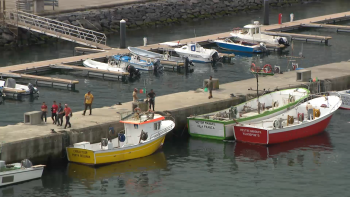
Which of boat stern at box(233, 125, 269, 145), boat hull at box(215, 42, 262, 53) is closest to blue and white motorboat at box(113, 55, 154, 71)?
boat hull at box(215, 42, 262, 53)

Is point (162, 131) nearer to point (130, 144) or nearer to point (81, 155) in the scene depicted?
point (130, 144)

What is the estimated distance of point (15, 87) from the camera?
61656 mm

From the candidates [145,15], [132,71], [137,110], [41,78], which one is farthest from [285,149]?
[145,15]

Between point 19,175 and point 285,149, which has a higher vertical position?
point 285,149

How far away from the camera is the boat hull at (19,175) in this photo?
41044mm

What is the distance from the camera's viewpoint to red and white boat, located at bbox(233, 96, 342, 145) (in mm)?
49156

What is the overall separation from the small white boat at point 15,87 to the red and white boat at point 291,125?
18645 mm

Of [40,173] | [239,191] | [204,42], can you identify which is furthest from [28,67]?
[239,191]

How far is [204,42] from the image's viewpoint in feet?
275

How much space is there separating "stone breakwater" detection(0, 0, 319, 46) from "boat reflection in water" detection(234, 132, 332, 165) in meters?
41.7

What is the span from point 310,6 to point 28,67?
5456 centimetres

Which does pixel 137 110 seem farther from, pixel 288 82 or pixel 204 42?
pixel 204 42

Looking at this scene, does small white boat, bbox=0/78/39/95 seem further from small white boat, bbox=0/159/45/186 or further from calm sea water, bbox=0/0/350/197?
small white boat, bbox=0/159/45/186

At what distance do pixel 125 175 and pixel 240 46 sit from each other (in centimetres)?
4002
